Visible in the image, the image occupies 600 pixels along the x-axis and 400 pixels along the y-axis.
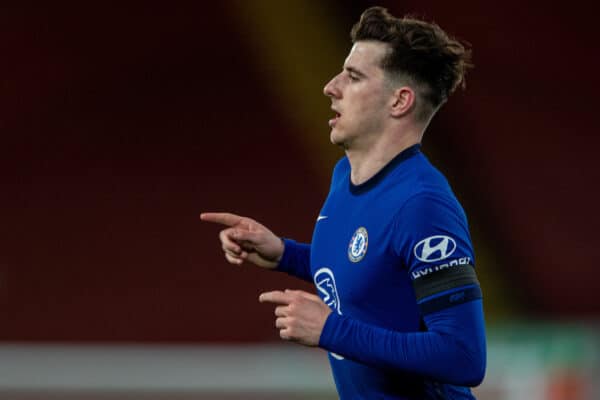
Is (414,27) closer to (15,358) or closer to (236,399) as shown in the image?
(236,399)

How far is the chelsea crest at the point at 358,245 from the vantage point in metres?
2.58

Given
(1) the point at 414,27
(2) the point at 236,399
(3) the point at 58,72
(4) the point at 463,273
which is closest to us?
(4) the point at 463,273

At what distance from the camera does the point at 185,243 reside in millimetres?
7723

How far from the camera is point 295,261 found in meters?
3.17

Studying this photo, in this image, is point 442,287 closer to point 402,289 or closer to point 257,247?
point 402,289

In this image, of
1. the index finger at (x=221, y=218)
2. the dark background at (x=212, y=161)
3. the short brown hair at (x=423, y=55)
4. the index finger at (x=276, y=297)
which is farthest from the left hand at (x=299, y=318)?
the dark background at (x=212, y=161)

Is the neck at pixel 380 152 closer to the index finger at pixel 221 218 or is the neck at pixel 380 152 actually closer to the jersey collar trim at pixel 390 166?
the jersey collar trim at pixel 390 166

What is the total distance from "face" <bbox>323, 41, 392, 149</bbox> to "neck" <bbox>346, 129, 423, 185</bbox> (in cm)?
2

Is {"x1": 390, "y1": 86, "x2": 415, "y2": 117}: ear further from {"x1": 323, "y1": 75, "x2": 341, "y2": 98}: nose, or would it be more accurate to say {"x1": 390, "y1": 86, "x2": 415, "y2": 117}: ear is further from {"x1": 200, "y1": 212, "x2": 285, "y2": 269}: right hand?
{"x1": 200, "y1": 212, "x2": 285, "y2": 269}: right hand

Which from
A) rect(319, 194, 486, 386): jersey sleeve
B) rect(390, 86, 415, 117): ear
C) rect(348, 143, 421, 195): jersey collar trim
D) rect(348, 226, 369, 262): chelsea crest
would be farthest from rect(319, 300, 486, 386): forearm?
rect(390, 86, 415, 117): ear

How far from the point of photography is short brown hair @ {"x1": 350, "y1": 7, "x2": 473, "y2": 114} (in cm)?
272

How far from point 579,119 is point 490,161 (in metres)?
0.73

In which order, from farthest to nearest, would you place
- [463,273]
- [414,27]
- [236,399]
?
[236,399] < [414,27] < [463,273]

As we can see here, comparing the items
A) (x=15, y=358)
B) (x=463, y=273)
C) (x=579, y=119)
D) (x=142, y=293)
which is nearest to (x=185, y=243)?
(x=142, y=293)
